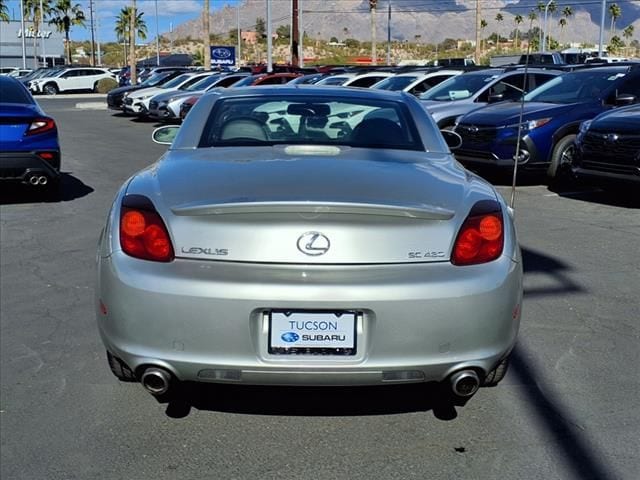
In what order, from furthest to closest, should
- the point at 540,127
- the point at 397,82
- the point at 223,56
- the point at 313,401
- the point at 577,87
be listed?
the point at 223,56 < the point at 397,82 < the point at 577,87 < the point at 540,127 < the point at 313,401

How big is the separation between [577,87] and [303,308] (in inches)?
403

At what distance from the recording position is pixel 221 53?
43.8 metres

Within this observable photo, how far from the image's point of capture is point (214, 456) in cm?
362

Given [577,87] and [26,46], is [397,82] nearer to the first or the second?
[577,87]

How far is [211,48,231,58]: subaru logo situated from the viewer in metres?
43.7

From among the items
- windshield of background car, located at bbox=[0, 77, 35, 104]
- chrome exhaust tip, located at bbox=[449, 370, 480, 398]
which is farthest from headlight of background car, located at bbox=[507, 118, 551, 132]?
chrome exhaust tip, located at bbox=[449, 370, 480, 398]

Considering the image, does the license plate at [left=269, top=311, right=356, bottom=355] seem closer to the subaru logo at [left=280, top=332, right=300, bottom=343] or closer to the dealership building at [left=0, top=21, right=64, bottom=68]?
the subaru logo at [left=280, top=332, right=300, bottom=343]

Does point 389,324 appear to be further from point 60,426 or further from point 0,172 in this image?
point 0,172

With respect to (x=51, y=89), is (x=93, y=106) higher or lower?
lower

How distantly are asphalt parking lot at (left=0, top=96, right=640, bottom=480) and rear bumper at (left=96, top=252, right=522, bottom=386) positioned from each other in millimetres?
452

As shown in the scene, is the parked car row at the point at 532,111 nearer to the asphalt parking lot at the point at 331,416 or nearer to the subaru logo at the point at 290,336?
the asphalt parking lot at the point at 331,416

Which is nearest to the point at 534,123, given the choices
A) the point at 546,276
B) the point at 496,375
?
the point at 546,276

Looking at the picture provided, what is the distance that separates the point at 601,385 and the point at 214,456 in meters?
2.05

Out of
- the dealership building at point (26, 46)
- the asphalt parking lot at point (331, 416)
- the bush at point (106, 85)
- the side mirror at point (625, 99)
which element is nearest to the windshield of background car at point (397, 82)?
the side mirror at point (625, 99)
